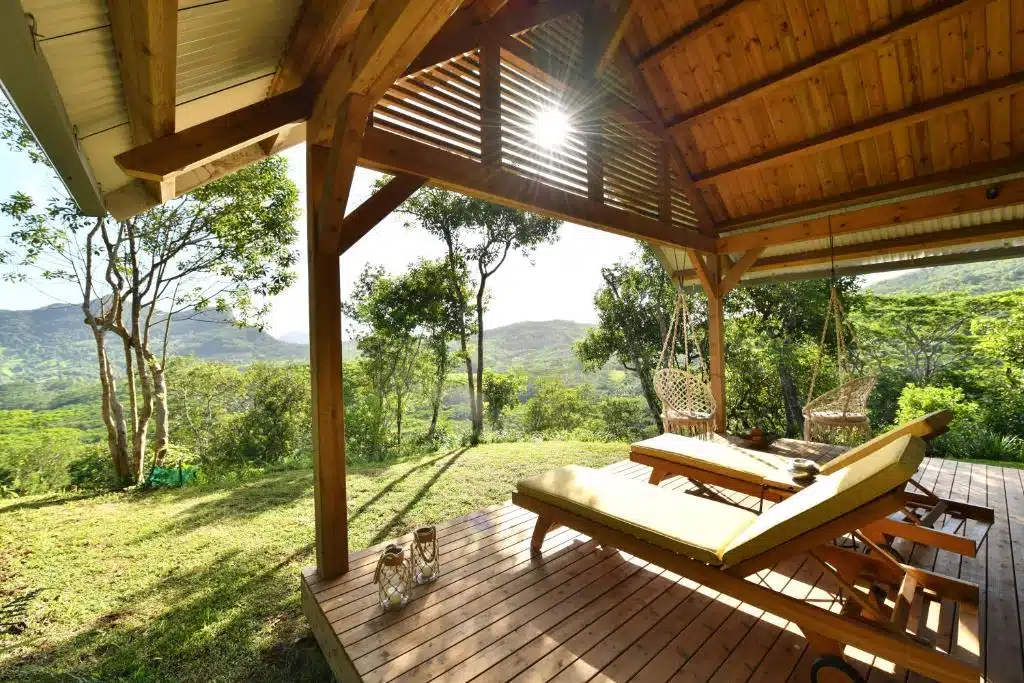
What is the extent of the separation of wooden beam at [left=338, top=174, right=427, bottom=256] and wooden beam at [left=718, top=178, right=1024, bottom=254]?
4.33 m

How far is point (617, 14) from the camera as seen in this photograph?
2.99 meters

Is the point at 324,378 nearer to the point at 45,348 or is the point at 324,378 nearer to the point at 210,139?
the point at 210,139

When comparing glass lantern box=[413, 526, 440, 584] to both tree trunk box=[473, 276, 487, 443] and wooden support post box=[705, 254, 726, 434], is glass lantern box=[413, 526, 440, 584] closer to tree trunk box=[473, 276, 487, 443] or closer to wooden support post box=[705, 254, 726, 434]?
wooden support post box=[705, 254, 726, 434]

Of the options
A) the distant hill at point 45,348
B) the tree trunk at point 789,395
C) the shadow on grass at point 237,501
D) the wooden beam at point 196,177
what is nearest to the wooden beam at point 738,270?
the wooden beam at point 196,177

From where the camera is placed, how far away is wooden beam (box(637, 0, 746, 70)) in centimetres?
374

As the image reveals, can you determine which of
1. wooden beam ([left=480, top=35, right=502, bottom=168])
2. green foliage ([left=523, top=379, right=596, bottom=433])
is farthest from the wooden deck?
green foliage ([left=523, top=379, right=596, bottom=433])

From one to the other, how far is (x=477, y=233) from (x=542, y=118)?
625 cm

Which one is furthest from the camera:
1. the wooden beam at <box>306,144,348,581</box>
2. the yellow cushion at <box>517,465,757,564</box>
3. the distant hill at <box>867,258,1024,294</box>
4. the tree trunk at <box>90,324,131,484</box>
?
the distant hill at <box>867,258,1024,294</box>

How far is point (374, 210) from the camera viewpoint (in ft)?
8.40

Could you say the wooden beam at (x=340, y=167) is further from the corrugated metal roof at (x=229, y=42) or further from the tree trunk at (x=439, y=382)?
the tree trunk at (x=439, y=382)

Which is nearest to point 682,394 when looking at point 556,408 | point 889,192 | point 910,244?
point 889,192

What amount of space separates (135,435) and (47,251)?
2.81 m

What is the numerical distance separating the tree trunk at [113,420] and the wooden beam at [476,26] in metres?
6.74

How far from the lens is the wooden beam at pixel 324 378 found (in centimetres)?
240
